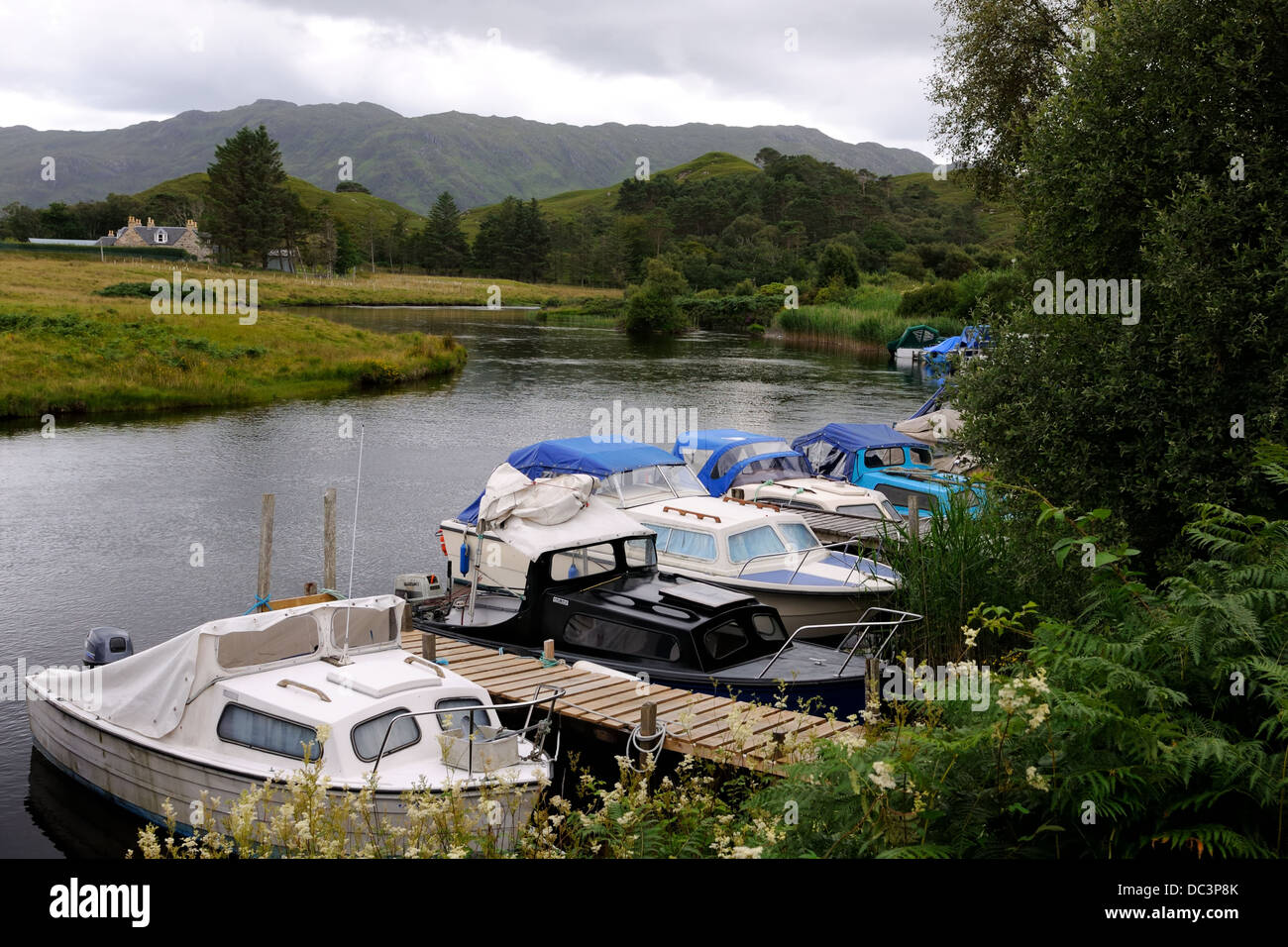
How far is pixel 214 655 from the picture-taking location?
11.5 meters

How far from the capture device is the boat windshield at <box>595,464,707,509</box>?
20984 millimetres

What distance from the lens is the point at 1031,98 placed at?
83.1 ft

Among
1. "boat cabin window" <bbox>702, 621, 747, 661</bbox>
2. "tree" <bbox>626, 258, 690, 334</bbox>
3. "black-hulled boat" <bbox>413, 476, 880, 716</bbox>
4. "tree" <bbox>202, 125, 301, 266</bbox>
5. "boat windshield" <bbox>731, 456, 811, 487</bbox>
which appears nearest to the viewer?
"black-hulled boat" <bbox>413, 476, 880, 716</bbox>

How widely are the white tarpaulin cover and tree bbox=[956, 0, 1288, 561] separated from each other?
7.02 meters

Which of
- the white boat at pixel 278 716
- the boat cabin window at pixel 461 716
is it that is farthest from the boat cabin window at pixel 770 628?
the boat cabin window at pixel 461 716

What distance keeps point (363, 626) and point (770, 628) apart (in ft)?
20.9

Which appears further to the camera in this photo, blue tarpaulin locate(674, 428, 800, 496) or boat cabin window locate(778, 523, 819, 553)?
blue tarpaulin locate(674, 428, 800, 496)

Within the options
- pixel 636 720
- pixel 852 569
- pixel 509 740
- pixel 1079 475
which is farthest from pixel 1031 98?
pixel 509 740

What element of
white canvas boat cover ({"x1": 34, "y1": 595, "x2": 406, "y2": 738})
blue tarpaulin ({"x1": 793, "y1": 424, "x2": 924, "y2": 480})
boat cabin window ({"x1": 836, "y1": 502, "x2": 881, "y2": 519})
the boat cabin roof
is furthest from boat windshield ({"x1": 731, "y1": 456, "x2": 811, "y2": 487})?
white canvas boat cover ({"x1": 34, "y1": 595, "x2": 406, "y2": 738})

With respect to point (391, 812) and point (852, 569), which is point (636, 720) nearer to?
point (391, 812)

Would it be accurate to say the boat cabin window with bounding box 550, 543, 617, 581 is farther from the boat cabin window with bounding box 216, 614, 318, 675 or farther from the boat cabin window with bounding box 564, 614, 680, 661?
the boat cabin window with bounding box 216, 614, 318, 675

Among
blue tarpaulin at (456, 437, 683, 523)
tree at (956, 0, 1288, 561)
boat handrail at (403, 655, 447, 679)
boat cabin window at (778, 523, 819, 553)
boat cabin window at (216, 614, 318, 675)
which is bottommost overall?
boat handrail at (403, 655, 447, 679)

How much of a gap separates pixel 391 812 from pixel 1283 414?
33.7ft
